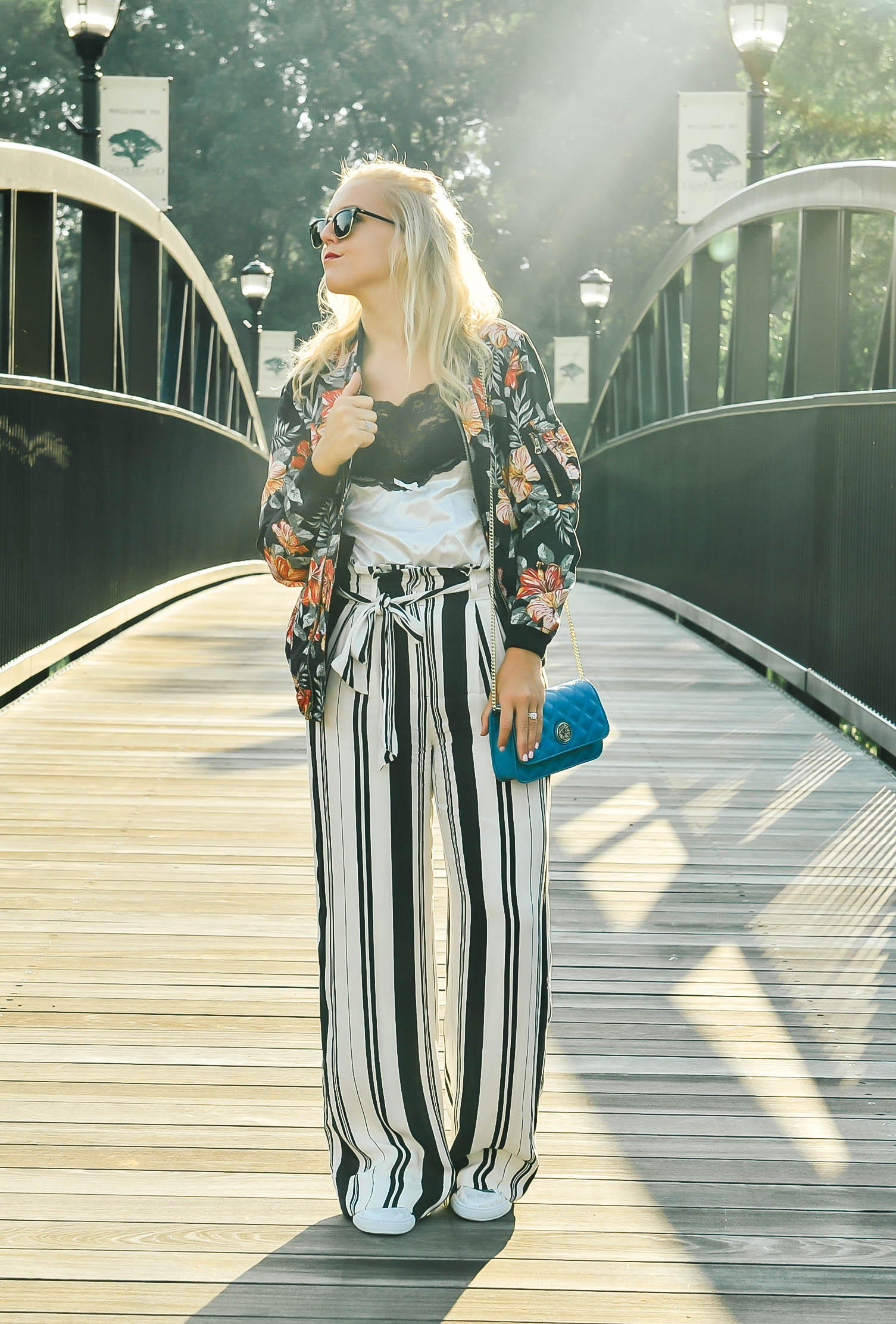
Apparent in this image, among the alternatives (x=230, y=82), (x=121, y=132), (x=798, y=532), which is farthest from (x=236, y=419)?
(x=230, y=82)

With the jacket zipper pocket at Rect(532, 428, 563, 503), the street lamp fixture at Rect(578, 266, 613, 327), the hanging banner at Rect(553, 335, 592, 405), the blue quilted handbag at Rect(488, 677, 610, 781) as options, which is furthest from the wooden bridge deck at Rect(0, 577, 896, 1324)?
the hanging banner at Rect(553, 335, 592, 405)

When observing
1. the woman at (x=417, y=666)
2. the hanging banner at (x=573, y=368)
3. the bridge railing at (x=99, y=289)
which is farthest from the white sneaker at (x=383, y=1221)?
the hanging banner at (x=573, y=368)

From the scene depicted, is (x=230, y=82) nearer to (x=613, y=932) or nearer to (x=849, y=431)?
(x=849, y=431)

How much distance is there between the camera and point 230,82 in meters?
38.3

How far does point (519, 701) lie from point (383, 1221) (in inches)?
31.1

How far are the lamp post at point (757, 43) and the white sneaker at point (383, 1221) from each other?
9.81m

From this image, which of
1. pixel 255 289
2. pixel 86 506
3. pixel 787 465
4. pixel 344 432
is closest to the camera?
pixel 344 432

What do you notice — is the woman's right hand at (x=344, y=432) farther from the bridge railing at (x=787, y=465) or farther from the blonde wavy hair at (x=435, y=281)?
the bridge railing at (x=787, y=465)

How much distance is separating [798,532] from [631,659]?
1514 mm

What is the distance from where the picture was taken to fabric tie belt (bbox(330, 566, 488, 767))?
91.5 inches

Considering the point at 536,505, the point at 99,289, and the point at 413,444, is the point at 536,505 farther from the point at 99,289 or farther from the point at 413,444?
the point at 99,289

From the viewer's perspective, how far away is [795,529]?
23.9 ft

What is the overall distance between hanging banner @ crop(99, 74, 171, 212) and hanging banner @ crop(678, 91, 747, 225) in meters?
4.79

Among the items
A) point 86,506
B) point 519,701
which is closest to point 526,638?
point 519,701
